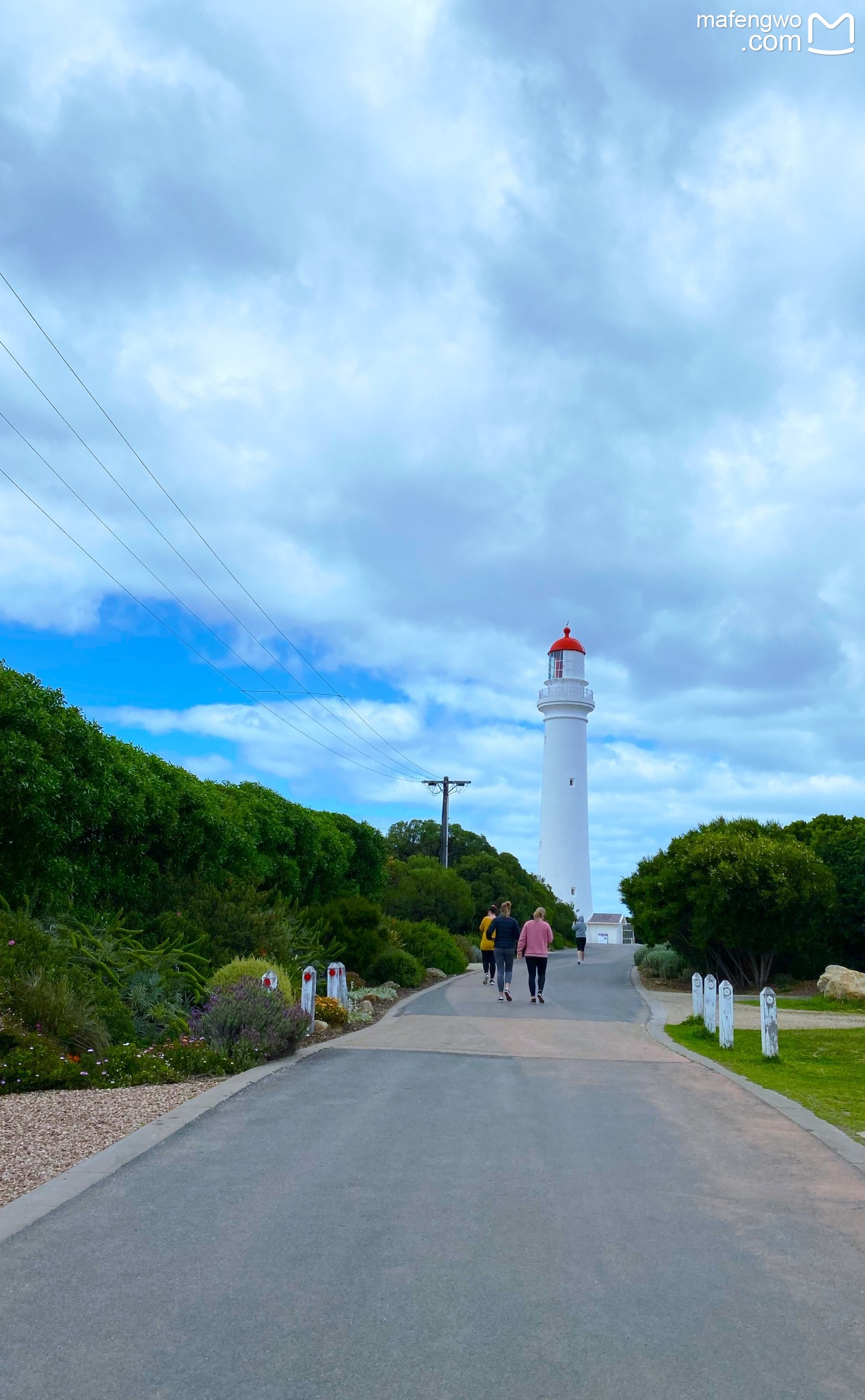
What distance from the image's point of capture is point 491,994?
21016 millimetres

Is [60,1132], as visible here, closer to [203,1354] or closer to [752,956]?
[203,1354]

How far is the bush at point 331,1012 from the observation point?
47.8 ft

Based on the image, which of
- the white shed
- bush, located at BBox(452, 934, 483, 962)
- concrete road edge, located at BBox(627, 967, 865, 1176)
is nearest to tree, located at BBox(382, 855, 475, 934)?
bush, located at BBox(452, 934, 483, 962)

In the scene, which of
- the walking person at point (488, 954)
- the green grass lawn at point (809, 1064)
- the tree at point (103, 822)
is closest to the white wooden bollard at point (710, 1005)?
the green grass lawn at point (809, 1064)

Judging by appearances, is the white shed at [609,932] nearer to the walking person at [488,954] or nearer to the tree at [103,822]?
the walking person at [488,954]

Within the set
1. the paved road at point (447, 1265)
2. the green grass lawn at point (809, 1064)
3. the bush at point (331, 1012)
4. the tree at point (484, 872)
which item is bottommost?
the paved road at point (447, 1265)

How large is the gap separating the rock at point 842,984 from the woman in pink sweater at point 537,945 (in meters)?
6.71

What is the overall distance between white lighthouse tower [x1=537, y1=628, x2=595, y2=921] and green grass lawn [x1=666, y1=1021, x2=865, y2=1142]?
3721 centimetres

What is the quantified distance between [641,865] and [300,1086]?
19429 mm

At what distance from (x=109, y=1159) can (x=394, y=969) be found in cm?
1561

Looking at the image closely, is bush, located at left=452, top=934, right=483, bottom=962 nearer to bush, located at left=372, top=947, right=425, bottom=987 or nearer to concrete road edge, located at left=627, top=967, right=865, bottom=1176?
bush, located at left=372, top=947, right=425, bottom=987

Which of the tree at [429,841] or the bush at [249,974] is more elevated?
the tree at [429,841]

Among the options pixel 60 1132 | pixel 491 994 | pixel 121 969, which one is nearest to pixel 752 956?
pixel 491 994

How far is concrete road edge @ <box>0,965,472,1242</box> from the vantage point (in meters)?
5.50
